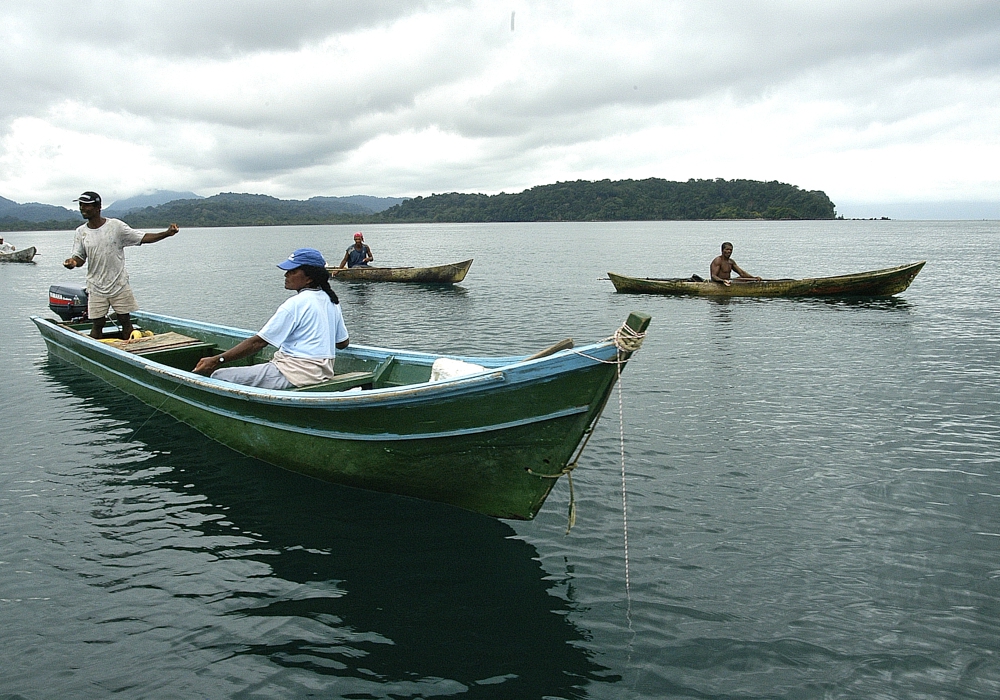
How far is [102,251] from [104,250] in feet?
0.10

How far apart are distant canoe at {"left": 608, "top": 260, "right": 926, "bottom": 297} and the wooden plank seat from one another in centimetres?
1662

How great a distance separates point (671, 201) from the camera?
7037 inches

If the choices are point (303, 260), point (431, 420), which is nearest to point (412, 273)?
point (303, 260)

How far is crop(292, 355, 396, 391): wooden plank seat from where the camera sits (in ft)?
24.8

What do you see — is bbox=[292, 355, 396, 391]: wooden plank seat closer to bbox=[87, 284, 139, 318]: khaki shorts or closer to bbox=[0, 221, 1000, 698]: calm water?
bbox=[0, 221, 1000, 698]: calm water

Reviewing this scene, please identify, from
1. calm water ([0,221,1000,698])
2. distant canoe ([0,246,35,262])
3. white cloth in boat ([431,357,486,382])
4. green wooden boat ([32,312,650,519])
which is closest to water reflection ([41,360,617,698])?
calm water ([0,221,1000,698])

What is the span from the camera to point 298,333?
7473 millimetres

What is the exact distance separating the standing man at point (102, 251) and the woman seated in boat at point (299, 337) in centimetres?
344

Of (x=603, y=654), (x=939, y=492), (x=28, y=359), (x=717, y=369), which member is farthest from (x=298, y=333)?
(x=28, y=359)

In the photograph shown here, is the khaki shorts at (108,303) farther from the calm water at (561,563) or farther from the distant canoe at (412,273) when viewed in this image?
the distant canoe at (412,273)

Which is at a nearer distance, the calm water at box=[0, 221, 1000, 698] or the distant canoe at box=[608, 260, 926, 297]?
the calm water at box=[0, 221, 1000, 698]

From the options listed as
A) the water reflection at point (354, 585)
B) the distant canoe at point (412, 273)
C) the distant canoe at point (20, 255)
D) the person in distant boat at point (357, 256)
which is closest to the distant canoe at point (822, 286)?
the distant canoe at point (412, 273)

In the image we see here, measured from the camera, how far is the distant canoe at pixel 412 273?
92.6 feet

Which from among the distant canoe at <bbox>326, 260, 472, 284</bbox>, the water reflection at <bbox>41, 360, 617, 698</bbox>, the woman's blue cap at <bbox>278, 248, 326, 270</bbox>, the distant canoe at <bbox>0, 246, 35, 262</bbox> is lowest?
the water reflection at <bbox>41, 360, 617, 698</bbox>
